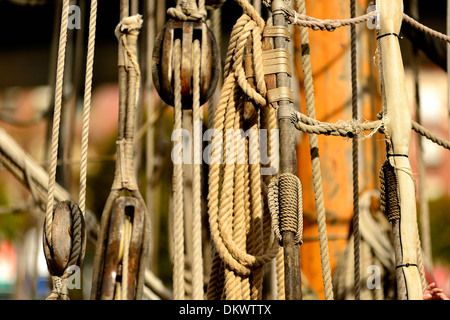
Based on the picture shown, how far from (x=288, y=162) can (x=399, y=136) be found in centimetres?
20

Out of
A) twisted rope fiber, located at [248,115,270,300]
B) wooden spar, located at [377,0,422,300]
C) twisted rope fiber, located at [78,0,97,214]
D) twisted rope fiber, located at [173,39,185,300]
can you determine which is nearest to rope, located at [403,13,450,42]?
wooden spar, located at [377,0,422,300]

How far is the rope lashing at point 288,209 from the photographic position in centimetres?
104

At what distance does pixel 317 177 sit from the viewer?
1.30 metres

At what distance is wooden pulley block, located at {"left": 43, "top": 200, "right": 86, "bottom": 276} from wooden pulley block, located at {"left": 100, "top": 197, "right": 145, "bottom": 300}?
0.07 m

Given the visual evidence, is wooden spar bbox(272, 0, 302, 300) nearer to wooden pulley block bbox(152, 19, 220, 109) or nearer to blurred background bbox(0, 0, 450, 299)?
wooden pulley block bbox(152, 19, 220, 109)

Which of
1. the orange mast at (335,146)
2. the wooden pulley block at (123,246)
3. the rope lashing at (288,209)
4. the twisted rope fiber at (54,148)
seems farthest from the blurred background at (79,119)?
the rope lashing at (288,209)

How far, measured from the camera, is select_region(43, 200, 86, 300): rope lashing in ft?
3.58

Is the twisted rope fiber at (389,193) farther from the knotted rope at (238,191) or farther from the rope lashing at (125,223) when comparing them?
the rope lashing at (125,223)

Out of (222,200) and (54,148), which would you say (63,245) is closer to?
(54,148)

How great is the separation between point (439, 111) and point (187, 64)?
5.13m

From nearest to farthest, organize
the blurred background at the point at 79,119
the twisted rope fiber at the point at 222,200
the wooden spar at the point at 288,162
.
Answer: the wooden spar at the point at 288,162
the twisted rope fiber at the point at 222,200
the blurred background at the point at 79,119

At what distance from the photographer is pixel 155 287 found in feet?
6.90

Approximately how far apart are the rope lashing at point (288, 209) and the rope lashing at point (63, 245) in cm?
34

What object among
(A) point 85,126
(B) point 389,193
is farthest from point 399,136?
(A) point 85,126
